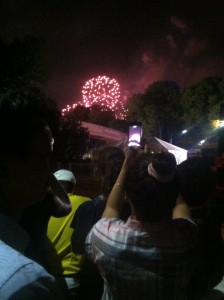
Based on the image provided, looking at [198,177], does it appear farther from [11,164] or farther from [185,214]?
[11,164]

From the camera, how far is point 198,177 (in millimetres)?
2361

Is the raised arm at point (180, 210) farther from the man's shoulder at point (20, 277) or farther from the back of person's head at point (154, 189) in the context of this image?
the man's shoulder at point (20, 277)

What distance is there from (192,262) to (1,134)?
122cm

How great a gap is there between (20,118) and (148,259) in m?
0.99

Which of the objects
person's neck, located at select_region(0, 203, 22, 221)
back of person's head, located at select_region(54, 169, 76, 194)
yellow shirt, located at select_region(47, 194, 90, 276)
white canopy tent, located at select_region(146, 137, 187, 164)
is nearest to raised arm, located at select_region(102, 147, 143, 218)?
yellow shirt, located at select_region(47, 194, 90, 276)

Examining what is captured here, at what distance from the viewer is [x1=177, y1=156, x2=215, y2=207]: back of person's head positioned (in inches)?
91.4

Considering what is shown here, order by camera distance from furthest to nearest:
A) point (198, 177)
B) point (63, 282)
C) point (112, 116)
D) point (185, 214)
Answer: point (112, 116)
point (63, 282)
point (198, 177)
point (185, 214)

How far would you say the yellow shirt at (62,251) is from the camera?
261 centimetres

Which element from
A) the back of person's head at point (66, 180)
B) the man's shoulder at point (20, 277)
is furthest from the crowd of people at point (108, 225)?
the back of person's head at point (66, 180)

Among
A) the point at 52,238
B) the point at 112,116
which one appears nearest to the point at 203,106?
the point at 112,116

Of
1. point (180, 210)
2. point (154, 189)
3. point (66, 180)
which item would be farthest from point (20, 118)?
point (66, 180)

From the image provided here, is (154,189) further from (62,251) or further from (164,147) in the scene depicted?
(164,147)

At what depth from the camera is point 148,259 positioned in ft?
5.81


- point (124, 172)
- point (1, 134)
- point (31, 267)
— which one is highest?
point (1, 134)
